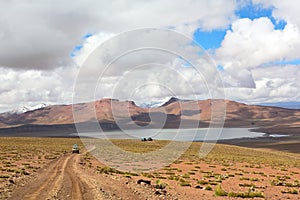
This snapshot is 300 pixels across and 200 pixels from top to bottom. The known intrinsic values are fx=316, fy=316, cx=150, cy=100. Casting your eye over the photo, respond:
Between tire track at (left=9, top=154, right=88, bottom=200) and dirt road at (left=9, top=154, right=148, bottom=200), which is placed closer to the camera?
tire track at (left=9, top=154, right=88, bottom=200)

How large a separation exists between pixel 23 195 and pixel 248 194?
13515mm

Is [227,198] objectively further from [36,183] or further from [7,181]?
[7,181]

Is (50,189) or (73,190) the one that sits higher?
(73,190)

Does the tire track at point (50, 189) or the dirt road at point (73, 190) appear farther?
the dirt road at point (73, 190)

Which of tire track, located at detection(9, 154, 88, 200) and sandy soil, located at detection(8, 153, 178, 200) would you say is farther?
sandy soil, located at detection(8, 153, 178, 200)

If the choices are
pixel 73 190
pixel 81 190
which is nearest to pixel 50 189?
pixel 73 190

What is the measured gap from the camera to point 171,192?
20578 millimetres

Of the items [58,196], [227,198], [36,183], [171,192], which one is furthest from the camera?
[36,183]

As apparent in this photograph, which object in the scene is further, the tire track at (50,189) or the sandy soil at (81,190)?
the sandy soil at (81,190)

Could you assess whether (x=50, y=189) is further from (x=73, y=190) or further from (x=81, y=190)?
(x=81, y=190)

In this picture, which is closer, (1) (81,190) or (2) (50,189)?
(1) (81,190)

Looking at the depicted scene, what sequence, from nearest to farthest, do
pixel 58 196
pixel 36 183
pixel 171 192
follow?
1. pixel 58 196
2. pixel 171 192
3. pixel 36 183

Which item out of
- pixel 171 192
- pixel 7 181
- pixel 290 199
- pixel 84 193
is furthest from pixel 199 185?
pixel 7 181

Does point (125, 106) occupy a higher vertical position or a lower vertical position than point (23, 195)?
higher
